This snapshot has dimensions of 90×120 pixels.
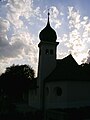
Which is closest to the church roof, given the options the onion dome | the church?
the church

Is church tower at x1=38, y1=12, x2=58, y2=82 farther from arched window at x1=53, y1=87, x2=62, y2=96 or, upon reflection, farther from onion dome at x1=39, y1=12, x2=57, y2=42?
arched window at x1=53, y1=87, x2=62, y2=96

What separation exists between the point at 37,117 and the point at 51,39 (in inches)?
584

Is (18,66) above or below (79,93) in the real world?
above

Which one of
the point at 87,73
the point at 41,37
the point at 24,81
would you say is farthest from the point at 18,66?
the point at 87,73

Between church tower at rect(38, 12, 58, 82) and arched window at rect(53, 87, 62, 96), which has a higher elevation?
church tower at rect(38, 12, 58, 82)

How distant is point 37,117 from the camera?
2927 centimetres

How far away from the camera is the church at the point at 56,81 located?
3391 cm

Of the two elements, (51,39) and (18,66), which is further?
(18,66)

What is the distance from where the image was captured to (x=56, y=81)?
1390 inches

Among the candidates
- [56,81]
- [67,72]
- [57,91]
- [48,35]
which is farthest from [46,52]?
[57,91]

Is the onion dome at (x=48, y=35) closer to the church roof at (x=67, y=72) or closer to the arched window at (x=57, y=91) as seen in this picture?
the church roof at (x=67, y=72)

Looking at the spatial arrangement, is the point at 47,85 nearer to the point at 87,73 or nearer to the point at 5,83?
the point at 87,73

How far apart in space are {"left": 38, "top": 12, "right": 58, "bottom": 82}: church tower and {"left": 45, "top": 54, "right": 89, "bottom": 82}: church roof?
3.67ft

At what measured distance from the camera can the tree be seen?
62.5 m
